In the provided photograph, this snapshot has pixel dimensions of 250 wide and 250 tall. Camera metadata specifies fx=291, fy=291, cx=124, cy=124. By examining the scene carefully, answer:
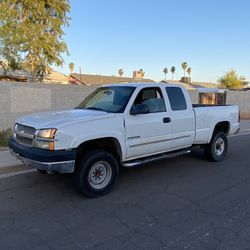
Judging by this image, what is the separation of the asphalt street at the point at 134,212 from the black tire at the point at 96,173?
163 mm

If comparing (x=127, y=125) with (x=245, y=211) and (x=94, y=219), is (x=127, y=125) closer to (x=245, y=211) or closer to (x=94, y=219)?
(x=94, y=219)

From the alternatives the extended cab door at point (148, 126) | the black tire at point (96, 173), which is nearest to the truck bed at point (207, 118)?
the extended cab door at point (148, 126)

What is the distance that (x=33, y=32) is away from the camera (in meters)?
18.9

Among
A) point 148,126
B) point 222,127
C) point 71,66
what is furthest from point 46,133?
point 71,66

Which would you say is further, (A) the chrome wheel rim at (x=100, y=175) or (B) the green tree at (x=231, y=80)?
(B) the green tree at (x=231, y=80)

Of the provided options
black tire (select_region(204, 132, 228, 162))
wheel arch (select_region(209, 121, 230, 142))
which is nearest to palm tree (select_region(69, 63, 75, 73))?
wheel arch (select_region(209, 121, 230, 142))

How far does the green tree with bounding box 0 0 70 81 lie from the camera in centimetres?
1880

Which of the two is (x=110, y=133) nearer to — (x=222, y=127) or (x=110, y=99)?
(x=110, y=99)

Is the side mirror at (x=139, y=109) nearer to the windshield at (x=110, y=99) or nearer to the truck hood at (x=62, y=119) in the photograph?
the windshield at (x=110, y=99)

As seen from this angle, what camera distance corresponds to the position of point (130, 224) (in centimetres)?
403

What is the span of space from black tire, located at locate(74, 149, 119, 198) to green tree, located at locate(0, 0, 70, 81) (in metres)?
16.1

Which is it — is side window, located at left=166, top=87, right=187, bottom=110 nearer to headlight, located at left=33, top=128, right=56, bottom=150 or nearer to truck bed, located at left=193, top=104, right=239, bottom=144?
truck bed, located at left=193, top=104, right=239, bottom=144

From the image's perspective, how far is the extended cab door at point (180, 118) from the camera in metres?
6.30

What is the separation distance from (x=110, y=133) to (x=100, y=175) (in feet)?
2.61
